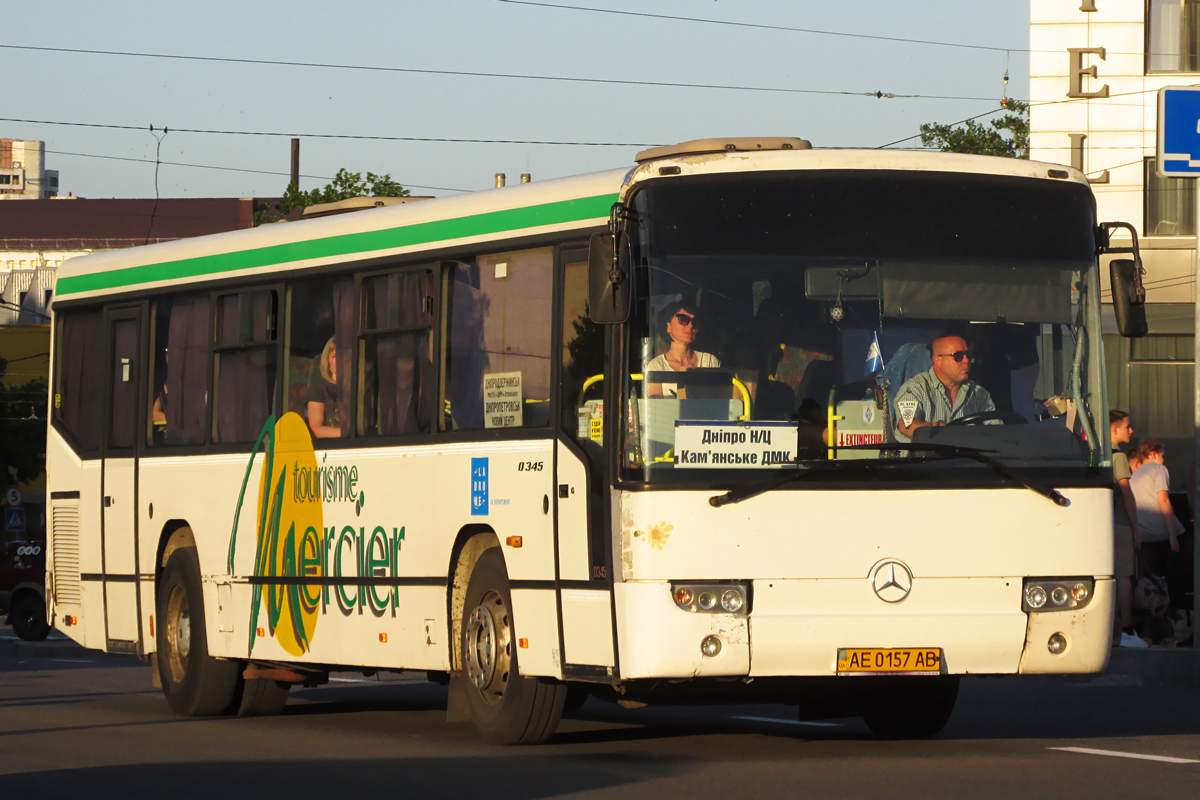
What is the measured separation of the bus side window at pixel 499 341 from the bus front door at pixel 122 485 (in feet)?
14.0

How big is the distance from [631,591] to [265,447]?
15.1ft

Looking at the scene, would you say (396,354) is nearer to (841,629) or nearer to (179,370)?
(179,370)

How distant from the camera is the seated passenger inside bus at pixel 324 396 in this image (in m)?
13.7

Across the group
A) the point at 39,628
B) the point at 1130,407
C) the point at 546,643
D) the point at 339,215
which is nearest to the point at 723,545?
the point at 546,643

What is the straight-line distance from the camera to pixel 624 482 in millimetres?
10516

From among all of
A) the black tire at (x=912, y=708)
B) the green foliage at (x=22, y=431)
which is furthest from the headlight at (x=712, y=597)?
the green foliage at (x=22, y=431)

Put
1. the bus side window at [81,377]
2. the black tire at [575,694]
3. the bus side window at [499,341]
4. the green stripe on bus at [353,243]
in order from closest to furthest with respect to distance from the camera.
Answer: the green stripe on bus at [353,243] → the bus side window at [499,341] → the black tire at [575,694] → the bus side window at [81,377]

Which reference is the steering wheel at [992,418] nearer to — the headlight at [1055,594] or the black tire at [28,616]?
the headlight at [1055,594]

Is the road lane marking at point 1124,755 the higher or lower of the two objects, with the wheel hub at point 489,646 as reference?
lower

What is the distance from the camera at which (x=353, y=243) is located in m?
13.6

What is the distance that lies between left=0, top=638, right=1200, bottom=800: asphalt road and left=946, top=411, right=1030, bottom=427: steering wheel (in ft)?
5.48

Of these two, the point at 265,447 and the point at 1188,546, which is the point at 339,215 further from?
the point at 1188,546

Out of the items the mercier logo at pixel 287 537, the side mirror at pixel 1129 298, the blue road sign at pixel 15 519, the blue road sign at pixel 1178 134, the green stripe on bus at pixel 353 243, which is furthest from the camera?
the blue road sign at pixel 15 519

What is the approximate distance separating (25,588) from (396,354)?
18.2 meters
